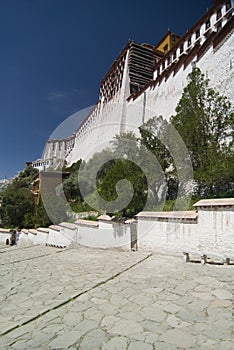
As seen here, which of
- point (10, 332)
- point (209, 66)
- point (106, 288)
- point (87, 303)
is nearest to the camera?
point (10, 332)

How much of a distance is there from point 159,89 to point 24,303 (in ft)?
72.1

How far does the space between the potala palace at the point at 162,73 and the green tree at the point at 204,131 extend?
395 centimetres

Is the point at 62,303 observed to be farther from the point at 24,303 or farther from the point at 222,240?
the point at 222,240

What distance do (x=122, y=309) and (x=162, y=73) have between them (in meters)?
22.3

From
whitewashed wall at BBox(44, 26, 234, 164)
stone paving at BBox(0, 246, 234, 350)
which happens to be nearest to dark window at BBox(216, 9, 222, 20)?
whitewashed wall at BBox(44, 26, 234, 164)

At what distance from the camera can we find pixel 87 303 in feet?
11.2

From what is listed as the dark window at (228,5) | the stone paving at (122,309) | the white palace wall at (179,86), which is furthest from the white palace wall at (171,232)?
the dark window at (228,5)

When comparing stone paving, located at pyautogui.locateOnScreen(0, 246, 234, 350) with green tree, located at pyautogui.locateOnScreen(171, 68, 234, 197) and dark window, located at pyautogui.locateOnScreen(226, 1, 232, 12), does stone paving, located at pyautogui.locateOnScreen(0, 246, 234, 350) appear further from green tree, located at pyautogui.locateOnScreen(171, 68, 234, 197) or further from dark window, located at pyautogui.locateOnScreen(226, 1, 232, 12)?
dark window, located at pyautogui.locateOnScreen(226, 1, 232, 12)

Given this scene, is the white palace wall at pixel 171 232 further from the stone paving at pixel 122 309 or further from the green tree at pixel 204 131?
the green tree at pixel 204 131

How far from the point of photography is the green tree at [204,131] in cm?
875

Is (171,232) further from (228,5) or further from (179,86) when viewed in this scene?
(228,5)

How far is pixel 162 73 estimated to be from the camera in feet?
71.8

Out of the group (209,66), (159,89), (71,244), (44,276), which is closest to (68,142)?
(159,89)

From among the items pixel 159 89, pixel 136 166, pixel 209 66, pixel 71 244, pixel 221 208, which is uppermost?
pixel 159 89
